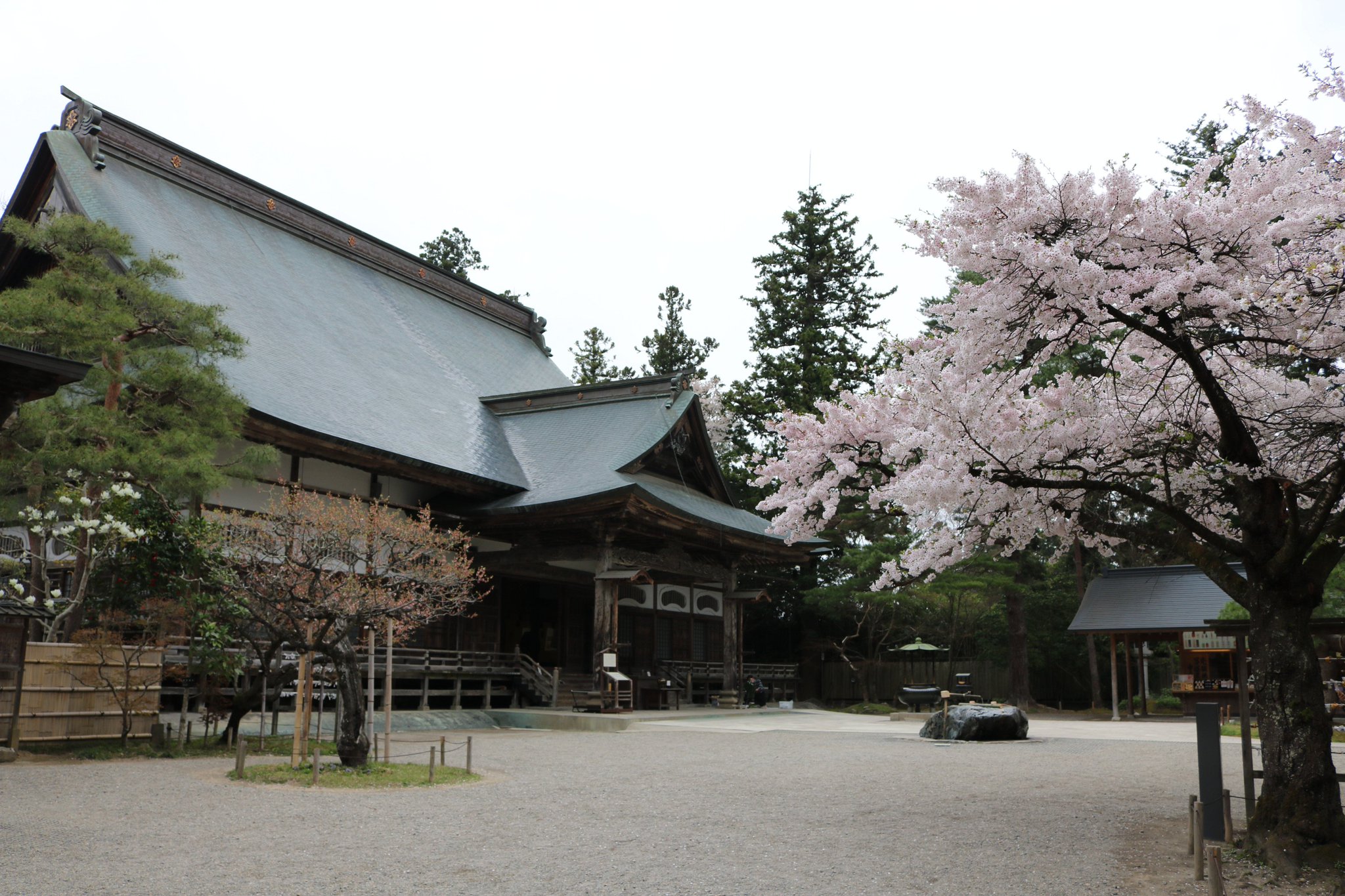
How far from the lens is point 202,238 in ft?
66.5

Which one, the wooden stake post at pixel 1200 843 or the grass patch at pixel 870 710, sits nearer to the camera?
the wooden stake post at pixel 1200 843

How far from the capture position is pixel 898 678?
100ft

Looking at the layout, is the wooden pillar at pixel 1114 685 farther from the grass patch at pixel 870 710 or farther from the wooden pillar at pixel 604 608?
the wooden pillar at pixel 604 608

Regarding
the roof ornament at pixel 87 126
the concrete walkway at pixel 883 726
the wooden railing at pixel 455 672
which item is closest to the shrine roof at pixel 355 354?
the roof ornament at pixel 87 126

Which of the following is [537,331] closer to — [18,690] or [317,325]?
[317,325]

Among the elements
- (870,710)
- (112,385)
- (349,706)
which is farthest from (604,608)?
(870,710)

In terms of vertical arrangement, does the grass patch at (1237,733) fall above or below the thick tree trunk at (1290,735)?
below

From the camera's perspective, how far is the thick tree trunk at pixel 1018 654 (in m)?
27.3

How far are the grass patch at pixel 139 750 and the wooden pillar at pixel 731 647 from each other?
1206cm

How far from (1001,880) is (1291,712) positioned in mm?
2388

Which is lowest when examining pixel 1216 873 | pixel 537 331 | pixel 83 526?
pixel 1216 873

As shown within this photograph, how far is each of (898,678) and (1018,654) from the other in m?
4.30

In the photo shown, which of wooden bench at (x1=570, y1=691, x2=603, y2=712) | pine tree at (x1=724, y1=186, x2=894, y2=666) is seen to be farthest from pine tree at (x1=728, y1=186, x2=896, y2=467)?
wooden bench at (x1=570, y1=691, x2=603, y2=712)

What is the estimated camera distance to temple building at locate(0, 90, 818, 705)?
17.6 meters
